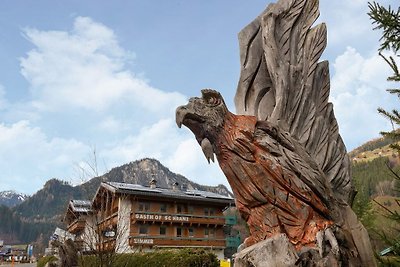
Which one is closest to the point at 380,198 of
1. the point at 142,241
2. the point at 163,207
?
the point at 142,241

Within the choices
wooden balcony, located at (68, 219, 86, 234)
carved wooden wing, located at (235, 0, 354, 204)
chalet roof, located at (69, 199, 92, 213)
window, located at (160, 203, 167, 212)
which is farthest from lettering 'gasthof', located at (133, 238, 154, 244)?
carved wooden wing, located at (235, 0, 354, 204)

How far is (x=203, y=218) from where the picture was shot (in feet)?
104

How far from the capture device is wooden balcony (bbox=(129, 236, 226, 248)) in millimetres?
27891

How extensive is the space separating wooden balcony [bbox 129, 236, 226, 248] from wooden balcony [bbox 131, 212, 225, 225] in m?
1.21

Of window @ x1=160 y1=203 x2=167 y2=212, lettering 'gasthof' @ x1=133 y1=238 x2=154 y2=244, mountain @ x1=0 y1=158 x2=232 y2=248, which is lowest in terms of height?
lettering 'gasthof' @ x1=133 y1=238 x2=154 y2=244

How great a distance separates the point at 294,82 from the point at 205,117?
1.55 metres

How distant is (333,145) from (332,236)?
4.86 ft

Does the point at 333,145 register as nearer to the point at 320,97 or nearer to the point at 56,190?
the point at 320,97

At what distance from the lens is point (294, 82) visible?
527 centimetres

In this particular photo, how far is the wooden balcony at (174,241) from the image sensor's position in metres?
27.9

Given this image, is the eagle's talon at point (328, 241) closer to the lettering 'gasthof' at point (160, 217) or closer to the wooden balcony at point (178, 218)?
the wooden balcony at point (178, 218)

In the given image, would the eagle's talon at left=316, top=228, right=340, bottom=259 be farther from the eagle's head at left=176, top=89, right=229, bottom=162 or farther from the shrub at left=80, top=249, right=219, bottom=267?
the shrub at left=80, top=249, right=219, bottom=267

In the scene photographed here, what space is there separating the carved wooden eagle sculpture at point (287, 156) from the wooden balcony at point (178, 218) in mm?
24299

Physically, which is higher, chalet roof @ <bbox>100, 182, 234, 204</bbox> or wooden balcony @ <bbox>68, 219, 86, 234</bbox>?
chalet roof @ <bbox>100, 182, 234, 204</bbox>
